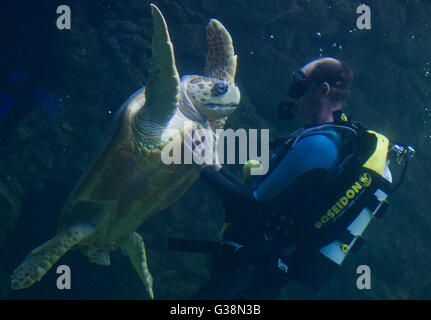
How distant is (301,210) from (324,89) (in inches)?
39.2

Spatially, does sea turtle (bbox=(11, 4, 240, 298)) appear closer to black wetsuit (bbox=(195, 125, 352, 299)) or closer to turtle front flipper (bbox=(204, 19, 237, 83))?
turtle front flipper (bbox=(204, 19, 237, 83))

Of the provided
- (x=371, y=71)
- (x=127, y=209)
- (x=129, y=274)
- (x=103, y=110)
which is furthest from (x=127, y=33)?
(x=371, y=71)

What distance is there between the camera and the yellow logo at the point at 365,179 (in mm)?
1736

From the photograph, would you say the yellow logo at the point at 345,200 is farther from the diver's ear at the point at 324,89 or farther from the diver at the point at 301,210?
the diver's ear at the point at 324,89

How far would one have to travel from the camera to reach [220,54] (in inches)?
136

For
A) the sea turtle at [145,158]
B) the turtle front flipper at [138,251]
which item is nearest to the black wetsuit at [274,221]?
the sea turtle at [145,158]

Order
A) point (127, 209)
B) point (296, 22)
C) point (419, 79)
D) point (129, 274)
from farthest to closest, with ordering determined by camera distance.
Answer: point (419, 79) < point (296, 22) < point (129, 274) < point (127, 209)

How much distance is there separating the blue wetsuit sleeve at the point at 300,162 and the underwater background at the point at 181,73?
3038 millimetres

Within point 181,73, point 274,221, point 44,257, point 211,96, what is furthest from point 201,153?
point 181,73

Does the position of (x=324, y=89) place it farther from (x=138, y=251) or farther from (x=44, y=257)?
(x=44, y=257)

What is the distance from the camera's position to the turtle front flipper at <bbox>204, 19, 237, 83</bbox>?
337 centimetres

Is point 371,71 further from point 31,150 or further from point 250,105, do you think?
point 31,150

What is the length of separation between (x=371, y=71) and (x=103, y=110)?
17.4ft

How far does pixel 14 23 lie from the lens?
5.15 meters
